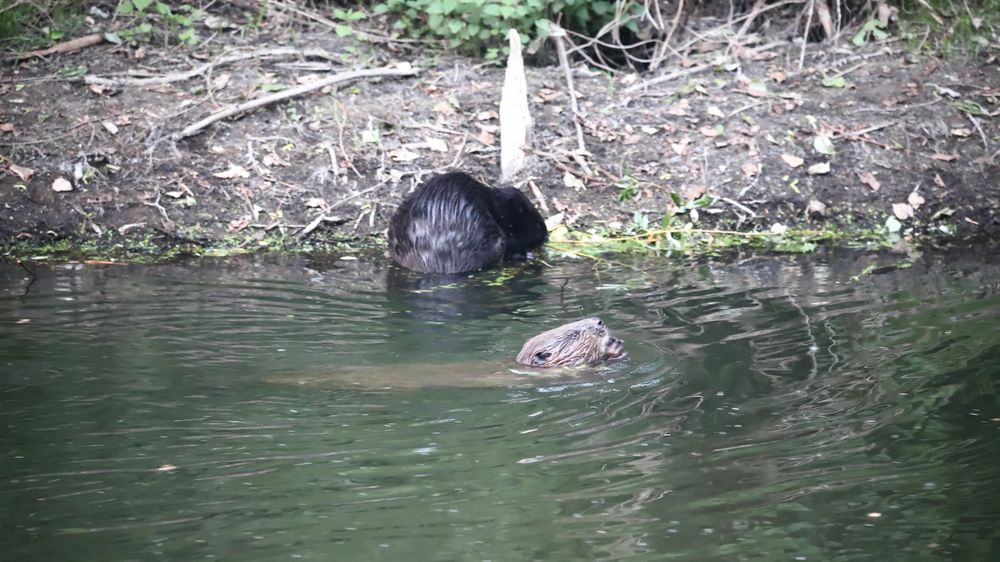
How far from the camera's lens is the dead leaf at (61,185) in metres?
7.52

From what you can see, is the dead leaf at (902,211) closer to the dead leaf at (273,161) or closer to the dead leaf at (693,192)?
the dead leaf at (693,192)

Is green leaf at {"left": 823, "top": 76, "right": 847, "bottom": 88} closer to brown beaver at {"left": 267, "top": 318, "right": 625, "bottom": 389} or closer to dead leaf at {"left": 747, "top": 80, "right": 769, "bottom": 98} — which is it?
dead leaf at {"left": 747, "top": 80, "right": 769, "bottom": 98}

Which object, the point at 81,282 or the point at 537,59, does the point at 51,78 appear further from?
the point at 537,59

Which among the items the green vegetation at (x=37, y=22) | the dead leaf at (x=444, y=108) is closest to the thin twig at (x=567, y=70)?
the dead leaf at (x=444, y=108)

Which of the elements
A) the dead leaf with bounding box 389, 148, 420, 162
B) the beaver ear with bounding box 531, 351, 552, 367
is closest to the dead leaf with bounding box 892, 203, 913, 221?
the dead leaf with bounding box 389, 148, 420, 162

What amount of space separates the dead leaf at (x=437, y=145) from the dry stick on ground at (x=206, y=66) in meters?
1.33

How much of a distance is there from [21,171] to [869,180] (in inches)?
236

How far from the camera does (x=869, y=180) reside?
8.05m

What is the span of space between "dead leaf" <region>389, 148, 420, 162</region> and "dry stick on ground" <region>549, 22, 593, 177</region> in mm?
1197

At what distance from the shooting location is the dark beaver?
6801 mm

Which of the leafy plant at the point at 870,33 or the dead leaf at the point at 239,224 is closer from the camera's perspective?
the dead leaf at the point at 239,224

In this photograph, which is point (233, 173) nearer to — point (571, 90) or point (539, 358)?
point (571, 90)

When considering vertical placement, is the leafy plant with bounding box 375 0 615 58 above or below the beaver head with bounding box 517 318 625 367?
above

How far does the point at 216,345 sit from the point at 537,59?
5.30 m
